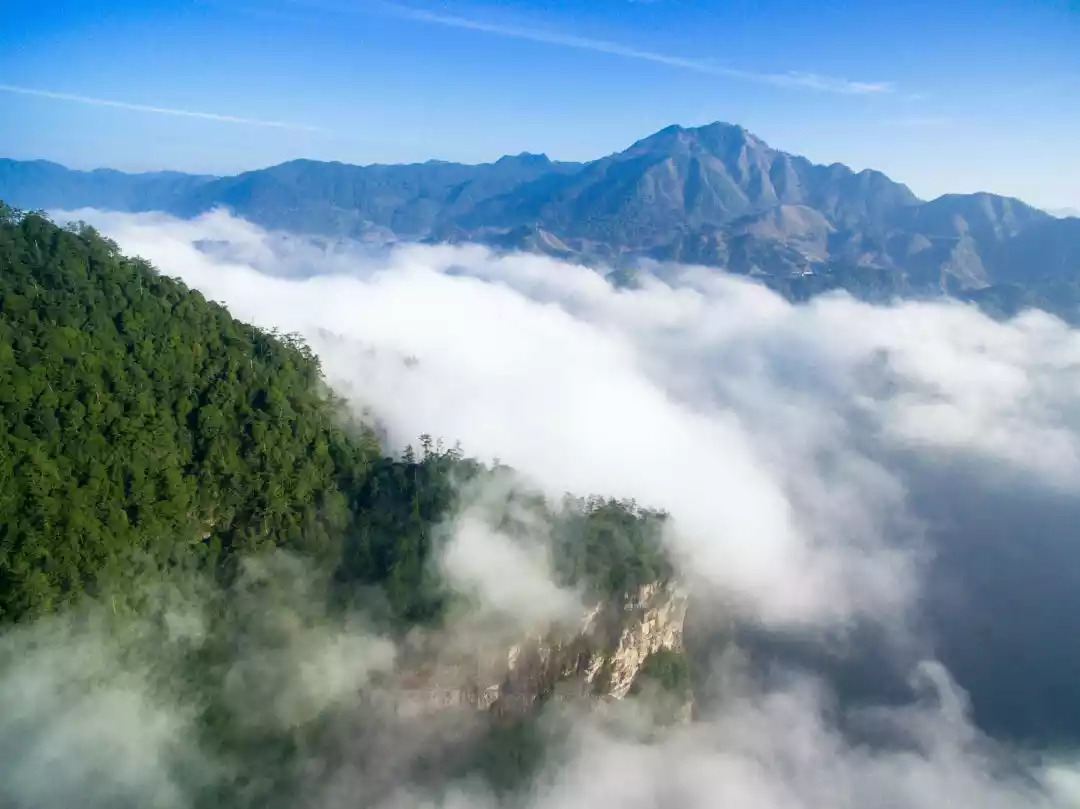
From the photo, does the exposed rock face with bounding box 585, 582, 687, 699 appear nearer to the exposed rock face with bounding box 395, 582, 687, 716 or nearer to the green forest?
the exposed rock face with bounding box 395, 582, 687, 716

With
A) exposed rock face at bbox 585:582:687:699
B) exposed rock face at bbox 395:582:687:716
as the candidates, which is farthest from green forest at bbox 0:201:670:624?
exposed rock face at bbox 395:582:687:716

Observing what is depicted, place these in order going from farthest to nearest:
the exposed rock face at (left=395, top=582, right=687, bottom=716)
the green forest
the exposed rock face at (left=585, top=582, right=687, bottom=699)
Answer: the exposed rock face at (left=585, top=582, right=687, bottom=699) → the exposed rock face at (left=395, top=582, right=687, bottom=716) → the green forest

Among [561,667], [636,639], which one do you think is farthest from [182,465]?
[636,639]

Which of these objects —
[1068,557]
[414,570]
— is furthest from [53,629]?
[1068,557]

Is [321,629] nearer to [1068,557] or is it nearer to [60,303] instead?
[60,303]

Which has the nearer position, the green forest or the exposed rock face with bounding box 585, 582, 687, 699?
the green forest

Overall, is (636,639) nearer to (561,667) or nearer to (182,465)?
(561,667)

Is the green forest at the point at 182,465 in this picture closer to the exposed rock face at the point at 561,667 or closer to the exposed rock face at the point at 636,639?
the exposed rock face at the point at 636,639
